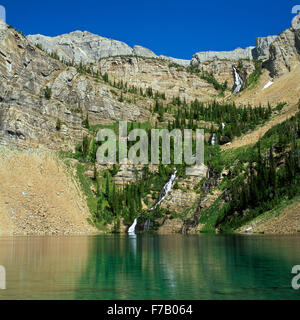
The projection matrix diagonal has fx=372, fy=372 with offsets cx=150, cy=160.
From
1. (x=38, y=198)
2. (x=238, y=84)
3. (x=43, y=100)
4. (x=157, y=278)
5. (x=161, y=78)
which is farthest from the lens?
(x=161, y=78)

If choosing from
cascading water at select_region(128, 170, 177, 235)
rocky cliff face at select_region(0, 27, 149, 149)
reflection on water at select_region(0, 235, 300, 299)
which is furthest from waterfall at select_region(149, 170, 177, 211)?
reflection on water at select_region(0, 235, 300, 299)

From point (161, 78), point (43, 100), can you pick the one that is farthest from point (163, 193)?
point (161, 78)

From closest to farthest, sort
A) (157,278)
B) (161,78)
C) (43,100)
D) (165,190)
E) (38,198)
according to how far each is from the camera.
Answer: (157,278), (38,198), (165,190), (43,100), (161,78)

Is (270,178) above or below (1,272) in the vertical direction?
above

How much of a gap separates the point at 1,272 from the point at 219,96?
17703 centimetres

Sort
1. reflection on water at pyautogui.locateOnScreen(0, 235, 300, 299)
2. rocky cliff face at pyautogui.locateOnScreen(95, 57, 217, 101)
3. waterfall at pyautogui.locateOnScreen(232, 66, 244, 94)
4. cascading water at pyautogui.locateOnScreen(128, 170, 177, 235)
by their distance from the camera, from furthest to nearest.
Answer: waterfall at pyautogui.locateOnScreen(232, 66, 244, 94) → rocky cliff face at pyautogui.locateOnScreen(95, 57, 217, 101) → cascading water at pyautogui.locateOnScreen(128, 170, 177, 235) → reflection on water at pyautogui.locateOnScreen(0, 235, 300, 299)

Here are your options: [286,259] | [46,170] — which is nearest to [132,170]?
[46,170]

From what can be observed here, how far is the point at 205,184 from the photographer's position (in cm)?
9000

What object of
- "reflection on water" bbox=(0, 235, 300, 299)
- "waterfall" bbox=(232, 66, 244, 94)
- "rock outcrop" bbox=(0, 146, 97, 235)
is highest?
"waterfall" bbox=(232, 66, 244, 94)

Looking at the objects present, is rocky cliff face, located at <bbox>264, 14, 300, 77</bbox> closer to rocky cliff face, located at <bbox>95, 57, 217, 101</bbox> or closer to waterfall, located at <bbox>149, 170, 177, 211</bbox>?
rocky cliff face, located at <bbox>95, 57, 217, 101</bbox>

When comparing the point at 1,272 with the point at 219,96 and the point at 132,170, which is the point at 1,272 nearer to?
the point at 132,170

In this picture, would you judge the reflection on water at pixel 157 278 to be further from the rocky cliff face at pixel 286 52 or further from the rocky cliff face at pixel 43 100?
the rocky cliff face at pixel 286 52

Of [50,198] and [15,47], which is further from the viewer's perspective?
[15,47]

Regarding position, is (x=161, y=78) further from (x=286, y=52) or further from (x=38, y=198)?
(x=38, y=198)
